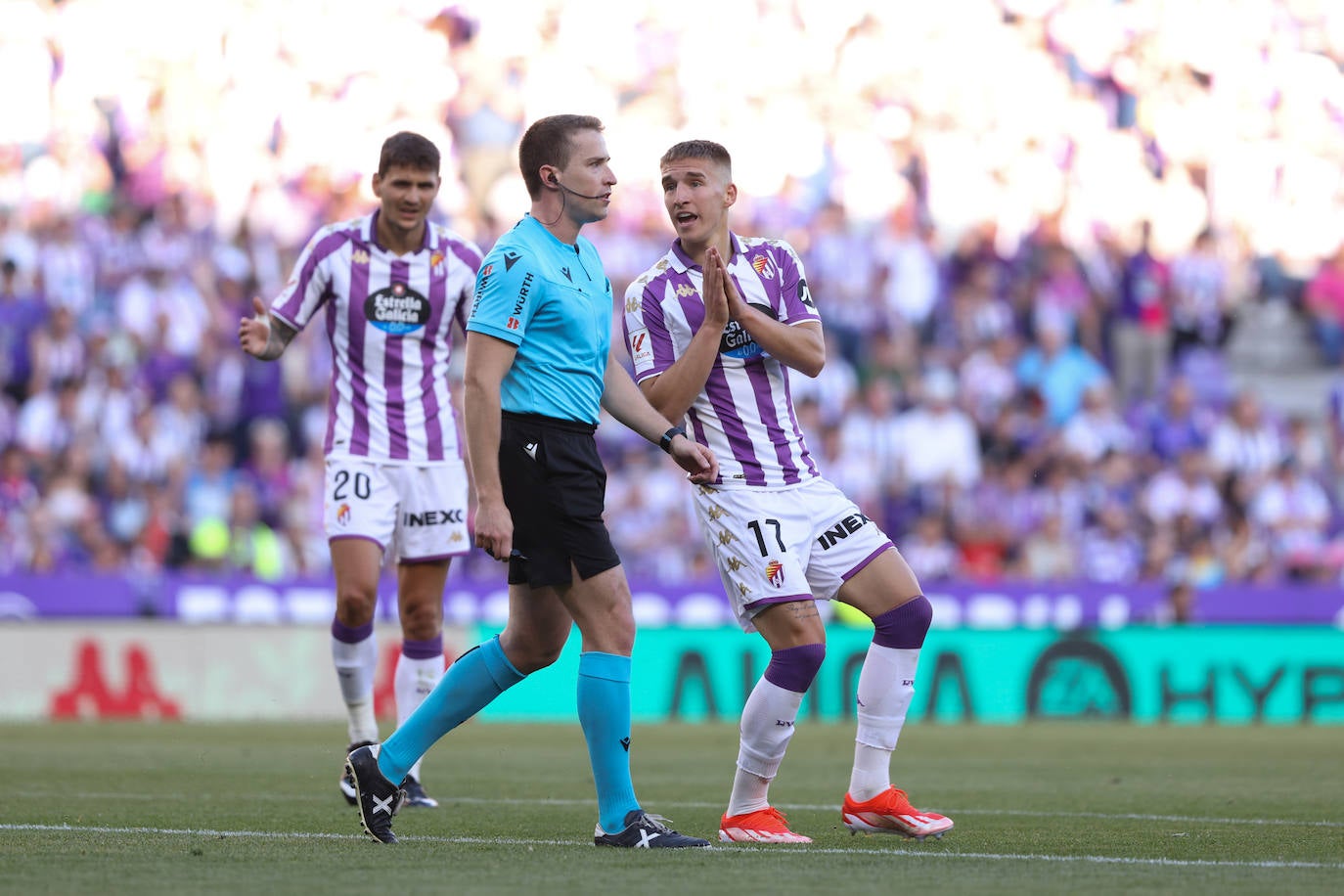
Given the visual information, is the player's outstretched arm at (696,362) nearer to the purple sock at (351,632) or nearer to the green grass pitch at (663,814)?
the green grass pitch at (663,814)

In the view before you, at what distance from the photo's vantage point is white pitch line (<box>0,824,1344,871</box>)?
607cm

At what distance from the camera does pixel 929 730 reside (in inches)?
575

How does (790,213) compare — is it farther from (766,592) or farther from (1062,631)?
(766,592)

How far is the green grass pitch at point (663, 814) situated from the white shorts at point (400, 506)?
111 centimetres

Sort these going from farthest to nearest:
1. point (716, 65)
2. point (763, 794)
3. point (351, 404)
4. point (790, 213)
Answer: point (716, 65) < point (790, 213) < point (351, 404) < point (763, 794)

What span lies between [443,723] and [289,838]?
648 mm

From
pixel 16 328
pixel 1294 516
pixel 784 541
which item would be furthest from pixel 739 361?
pixel 1294 516

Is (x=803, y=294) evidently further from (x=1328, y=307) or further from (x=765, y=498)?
(x=1328, y=307)

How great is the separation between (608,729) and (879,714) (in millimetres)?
1159

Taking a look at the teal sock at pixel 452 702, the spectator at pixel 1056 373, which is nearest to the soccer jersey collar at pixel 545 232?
the teal sock at pixel 452 702

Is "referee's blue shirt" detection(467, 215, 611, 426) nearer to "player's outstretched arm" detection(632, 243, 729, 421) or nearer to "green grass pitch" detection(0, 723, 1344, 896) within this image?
"player's outstretched arm" detection(632, 243, 729, 421)

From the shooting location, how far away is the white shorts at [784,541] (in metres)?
7.03

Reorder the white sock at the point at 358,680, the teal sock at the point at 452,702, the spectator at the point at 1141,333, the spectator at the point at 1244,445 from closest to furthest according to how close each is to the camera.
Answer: the teal sock at the point at 452,702, the white sock at the point at 358,680, the spectator at the point at 1244,445, the spectator at the point at 1141,333

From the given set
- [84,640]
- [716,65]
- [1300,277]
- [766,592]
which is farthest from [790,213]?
[766,592]
